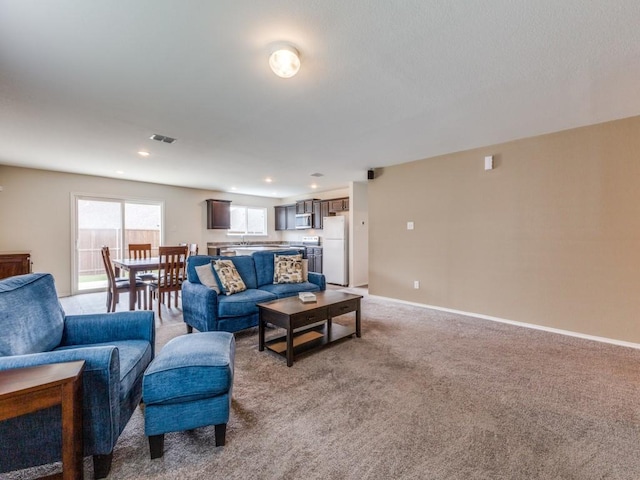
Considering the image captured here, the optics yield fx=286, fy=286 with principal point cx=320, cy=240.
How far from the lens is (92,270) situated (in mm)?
5992

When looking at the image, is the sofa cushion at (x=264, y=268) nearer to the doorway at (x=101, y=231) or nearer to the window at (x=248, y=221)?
the doorway at (x=101, y=231)

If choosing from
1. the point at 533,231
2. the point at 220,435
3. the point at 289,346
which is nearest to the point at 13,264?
the point at 289,346

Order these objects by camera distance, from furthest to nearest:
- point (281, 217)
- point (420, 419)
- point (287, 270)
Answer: point (281, 217) < point (287, 270) < point (420, 419)

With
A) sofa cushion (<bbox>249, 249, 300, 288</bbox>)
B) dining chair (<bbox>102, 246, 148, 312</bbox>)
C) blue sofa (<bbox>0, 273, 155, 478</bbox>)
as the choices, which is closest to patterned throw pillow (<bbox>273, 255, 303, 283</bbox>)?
sofa cushion (<bbox>249, 249, 300, 288</bbox>)

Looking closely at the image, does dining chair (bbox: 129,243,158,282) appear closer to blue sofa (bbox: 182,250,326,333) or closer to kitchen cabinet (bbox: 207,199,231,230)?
blue sofa (bbox: 182,250,326,333)

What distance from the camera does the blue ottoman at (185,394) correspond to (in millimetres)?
1489

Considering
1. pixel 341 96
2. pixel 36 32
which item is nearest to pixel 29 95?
pixel 36 32

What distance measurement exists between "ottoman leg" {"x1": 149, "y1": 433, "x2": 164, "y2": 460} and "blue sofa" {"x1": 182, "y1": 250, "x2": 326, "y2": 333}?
5.09 feet

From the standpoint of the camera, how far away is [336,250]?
673cm

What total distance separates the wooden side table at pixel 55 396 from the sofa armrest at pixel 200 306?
1.79 m

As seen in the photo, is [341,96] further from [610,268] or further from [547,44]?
[610,268]

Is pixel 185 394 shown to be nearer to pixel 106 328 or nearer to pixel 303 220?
pixel 106 328

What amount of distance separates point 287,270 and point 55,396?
3051 mm

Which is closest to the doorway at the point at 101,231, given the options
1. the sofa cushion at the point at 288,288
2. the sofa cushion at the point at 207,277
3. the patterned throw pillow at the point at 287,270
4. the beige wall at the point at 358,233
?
the sofa cushion at the point at 207,277
